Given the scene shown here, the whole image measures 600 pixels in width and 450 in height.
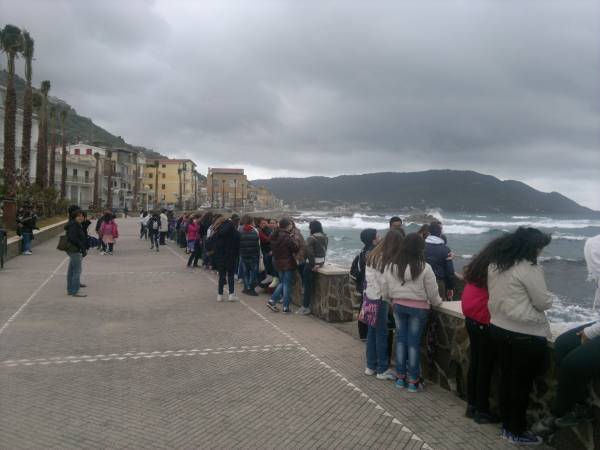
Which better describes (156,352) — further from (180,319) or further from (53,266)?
(53,266)

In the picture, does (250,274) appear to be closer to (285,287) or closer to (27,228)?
(285,287)

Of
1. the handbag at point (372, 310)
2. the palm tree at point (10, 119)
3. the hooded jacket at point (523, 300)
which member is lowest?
the handbag at point (372, 310)

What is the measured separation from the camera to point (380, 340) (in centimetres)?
532

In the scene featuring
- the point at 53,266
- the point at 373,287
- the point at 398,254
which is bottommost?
the point at 53,266

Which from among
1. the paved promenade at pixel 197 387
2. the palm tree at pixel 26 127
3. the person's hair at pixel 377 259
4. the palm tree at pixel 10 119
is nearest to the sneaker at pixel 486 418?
the paved promenade at pixel 197 387

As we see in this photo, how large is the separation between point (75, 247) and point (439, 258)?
668 cm

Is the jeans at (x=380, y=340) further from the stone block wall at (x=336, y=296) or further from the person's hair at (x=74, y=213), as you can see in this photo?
the person's hair at (x=74, y=213)

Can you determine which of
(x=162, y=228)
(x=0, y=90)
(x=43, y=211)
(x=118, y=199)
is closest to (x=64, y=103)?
(x=118, y=199)

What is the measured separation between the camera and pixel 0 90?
159ft

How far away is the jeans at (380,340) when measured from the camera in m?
5.31

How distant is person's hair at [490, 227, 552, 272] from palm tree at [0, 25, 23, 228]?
70.9ft

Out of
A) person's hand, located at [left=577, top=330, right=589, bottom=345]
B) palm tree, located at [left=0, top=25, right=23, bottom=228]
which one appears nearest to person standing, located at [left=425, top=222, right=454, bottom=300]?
person's hand, located at [left=577, top=330, right=589, bottom=345]

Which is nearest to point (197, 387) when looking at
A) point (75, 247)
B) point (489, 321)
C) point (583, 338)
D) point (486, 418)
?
point (486, 418)

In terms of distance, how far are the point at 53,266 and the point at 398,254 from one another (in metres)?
12.0
